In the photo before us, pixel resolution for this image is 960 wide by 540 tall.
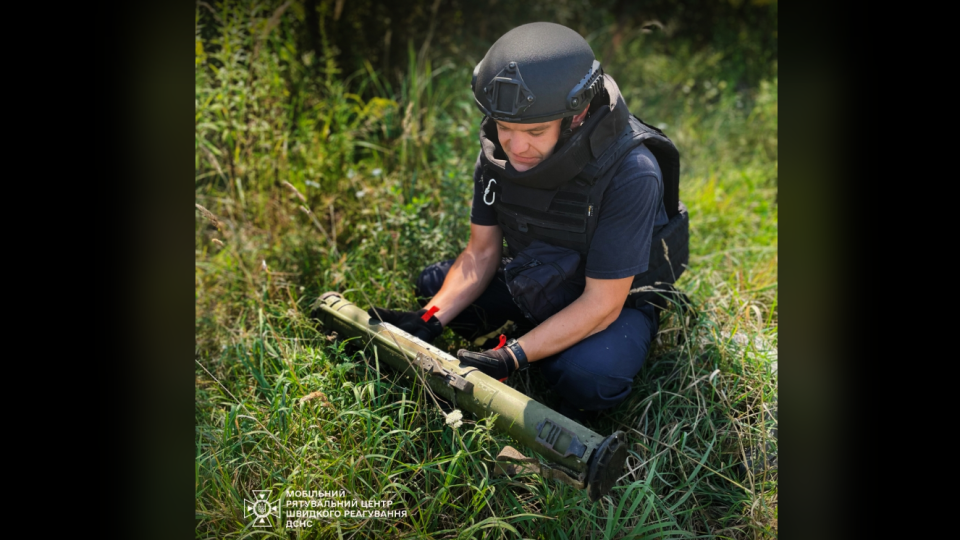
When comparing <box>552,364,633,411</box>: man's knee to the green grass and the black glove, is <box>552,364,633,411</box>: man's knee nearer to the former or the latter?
the green grass

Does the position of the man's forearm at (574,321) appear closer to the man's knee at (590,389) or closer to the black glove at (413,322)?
the man's knee at (590,389)

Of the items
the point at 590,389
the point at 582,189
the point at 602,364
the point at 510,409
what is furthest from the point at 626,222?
the point at 510,409

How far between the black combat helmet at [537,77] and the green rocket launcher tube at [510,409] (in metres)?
0.97

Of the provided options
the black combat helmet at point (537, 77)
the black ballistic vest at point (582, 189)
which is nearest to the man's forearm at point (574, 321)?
the black ballistic vest at point (582, 189)

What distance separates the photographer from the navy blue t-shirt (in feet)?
8.25

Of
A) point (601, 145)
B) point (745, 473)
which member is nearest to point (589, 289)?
point (601, 145)

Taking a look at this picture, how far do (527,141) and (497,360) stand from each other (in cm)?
85

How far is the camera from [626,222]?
8.27 feet

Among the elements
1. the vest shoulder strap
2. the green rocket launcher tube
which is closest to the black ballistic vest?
the vest shoulder strap

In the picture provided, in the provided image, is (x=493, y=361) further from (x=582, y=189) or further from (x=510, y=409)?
(x=582, y=189)

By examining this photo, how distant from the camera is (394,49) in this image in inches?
182
